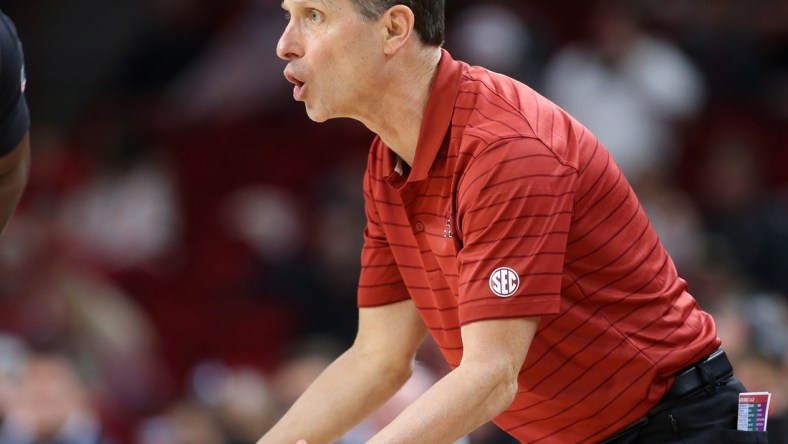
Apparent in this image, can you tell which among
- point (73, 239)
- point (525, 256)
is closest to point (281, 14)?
point (73, 239)

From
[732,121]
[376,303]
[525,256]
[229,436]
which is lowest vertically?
[229,436]

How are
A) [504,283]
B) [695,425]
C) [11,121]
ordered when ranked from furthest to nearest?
[11,121]
[695,425]
[504,283]

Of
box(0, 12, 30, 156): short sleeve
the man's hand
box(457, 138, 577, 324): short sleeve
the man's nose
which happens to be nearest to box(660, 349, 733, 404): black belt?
box(457, 138, 577, 324): short sleeve

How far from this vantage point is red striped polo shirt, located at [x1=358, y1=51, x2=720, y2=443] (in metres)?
2.64

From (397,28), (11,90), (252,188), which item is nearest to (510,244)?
(397,28)

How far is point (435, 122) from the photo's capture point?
9.37 ft

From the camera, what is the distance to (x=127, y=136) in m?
8.66

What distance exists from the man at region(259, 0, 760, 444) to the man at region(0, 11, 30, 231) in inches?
32.8

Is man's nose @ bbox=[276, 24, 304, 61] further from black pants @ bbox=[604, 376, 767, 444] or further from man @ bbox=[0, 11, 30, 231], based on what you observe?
black pants @ bbox=[604, 376, 767, 444]

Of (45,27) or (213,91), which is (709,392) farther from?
(45,27)

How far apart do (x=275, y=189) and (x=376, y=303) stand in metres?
5.47

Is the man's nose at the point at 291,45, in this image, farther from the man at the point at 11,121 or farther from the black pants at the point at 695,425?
the black pants at the point at 695,425

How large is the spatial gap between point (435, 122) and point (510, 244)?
384mm

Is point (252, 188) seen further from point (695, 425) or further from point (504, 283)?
point (504, 283)
